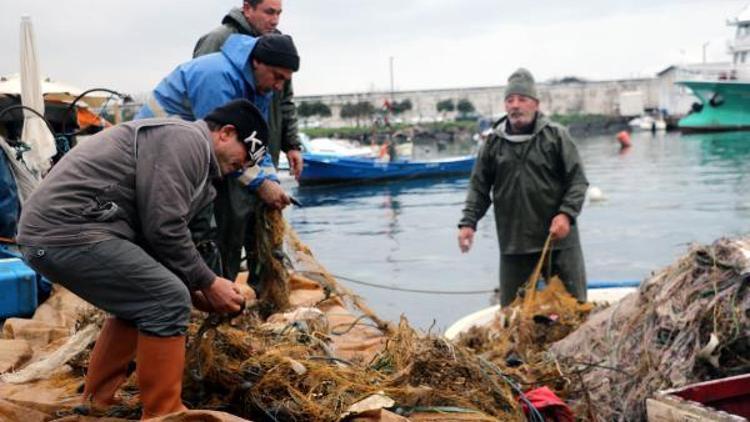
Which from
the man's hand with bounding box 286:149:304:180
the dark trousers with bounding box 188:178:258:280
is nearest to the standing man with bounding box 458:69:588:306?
the man's hand with bounding box 286:149:304:180

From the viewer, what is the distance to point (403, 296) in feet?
39.3

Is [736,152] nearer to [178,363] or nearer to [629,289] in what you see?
[629,289]

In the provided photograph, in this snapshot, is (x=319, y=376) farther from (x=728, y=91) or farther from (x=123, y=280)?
(x=728, y=91)

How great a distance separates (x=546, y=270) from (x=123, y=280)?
4217 millimetres

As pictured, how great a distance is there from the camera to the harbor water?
13.3 m

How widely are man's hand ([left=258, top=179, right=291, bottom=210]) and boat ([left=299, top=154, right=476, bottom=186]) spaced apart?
24.5 meters

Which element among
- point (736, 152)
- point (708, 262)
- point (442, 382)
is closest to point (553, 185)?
point (708, 262)

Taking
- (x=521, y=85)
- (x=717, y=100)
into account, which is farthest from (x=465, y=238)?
(x=717, y=100)

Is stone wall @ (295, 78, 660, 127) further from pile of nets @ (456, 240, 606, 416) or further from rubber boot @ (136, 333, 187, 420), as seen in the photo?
rubber boot @ (136, 333, 187, 420)

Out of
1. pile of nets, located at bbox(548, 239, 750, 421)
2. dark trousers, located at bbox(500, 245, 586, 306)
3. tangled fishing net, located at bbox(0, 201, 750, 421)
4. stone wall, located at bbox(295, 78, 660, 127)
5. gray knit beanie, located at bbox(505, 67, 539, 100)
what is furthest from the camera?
stone wall, located at bbox(295, 78, 660, 127)

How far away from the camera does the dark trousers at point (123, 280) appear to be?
3176mm

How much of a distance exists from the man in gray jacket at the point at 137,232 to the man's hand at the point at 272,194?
69.8 inches

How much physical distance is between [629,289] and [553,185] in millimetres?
2347

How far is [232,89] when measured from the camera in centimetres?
475
